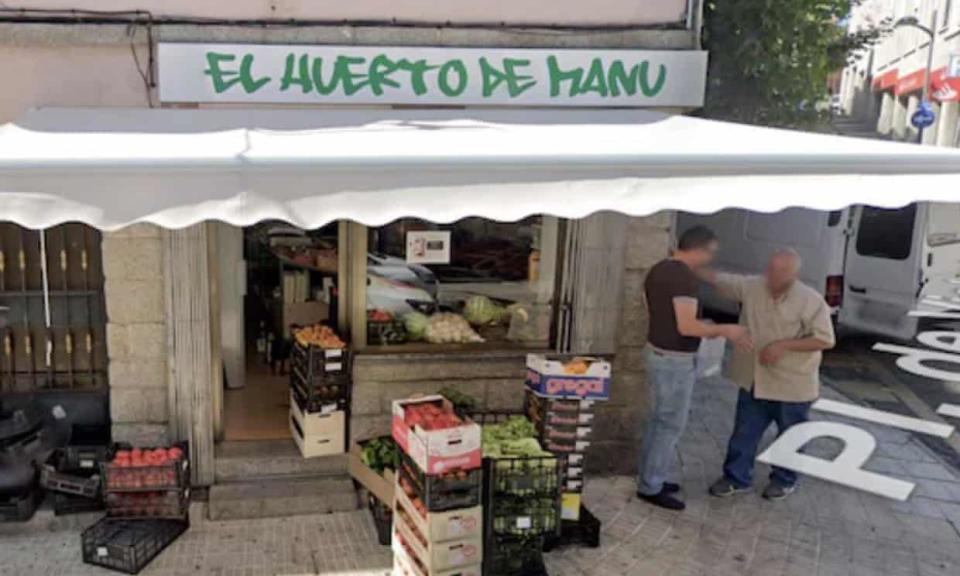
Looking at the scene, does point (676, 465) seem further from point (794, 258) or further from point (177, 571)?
point (177, 571)

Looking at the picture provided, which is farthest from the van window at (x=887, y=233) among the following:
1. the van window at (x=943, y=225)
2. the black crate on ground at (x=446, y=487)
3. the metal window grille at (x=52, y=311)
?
the metal window grille at (x=52, y=311)

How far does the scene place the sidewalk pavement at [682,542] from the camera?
493 cm

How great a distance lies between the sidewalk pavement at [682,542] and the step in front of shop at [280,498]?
8cm

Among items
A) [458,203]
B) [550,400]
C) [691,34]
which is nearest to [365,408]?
[550,400]

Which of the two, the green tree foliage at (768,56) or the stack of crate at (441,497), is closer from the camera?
the stack of crate at (441,497)

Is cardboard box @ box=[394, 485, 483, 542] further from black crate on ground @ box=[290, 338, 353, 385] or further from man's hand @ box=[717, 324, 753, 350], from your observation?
man's hand @ box=[717, 324, 753, 350]

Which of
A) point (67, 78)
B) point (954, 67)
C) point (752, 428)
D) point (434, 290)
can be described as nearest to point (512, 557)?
point (752, 428)

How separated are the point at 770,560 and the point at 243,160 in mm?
4073

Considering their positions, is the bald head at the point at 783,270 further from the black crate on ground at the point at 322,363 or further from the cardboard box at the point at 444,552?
the black crate on ground at the point at 322,363

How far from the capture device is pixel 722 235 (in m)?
11.8

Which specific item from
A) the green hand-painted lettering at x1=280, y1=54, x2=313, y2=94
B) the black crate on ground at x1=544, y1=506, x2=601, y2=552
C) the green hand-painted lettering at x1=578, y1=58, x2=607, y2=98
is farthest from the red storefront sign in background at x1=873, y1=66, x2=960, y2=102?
the green hand-painted lettering at x1=280, y1=54, x2=313, y2=94

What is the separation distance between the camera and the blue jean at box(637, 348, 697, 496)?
17.7 ft

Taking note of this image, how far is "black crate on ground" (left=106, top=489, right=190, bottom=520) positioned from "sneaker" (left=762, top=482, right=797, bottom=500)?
4.19 meters

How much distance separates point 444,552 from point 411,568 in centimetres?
27
